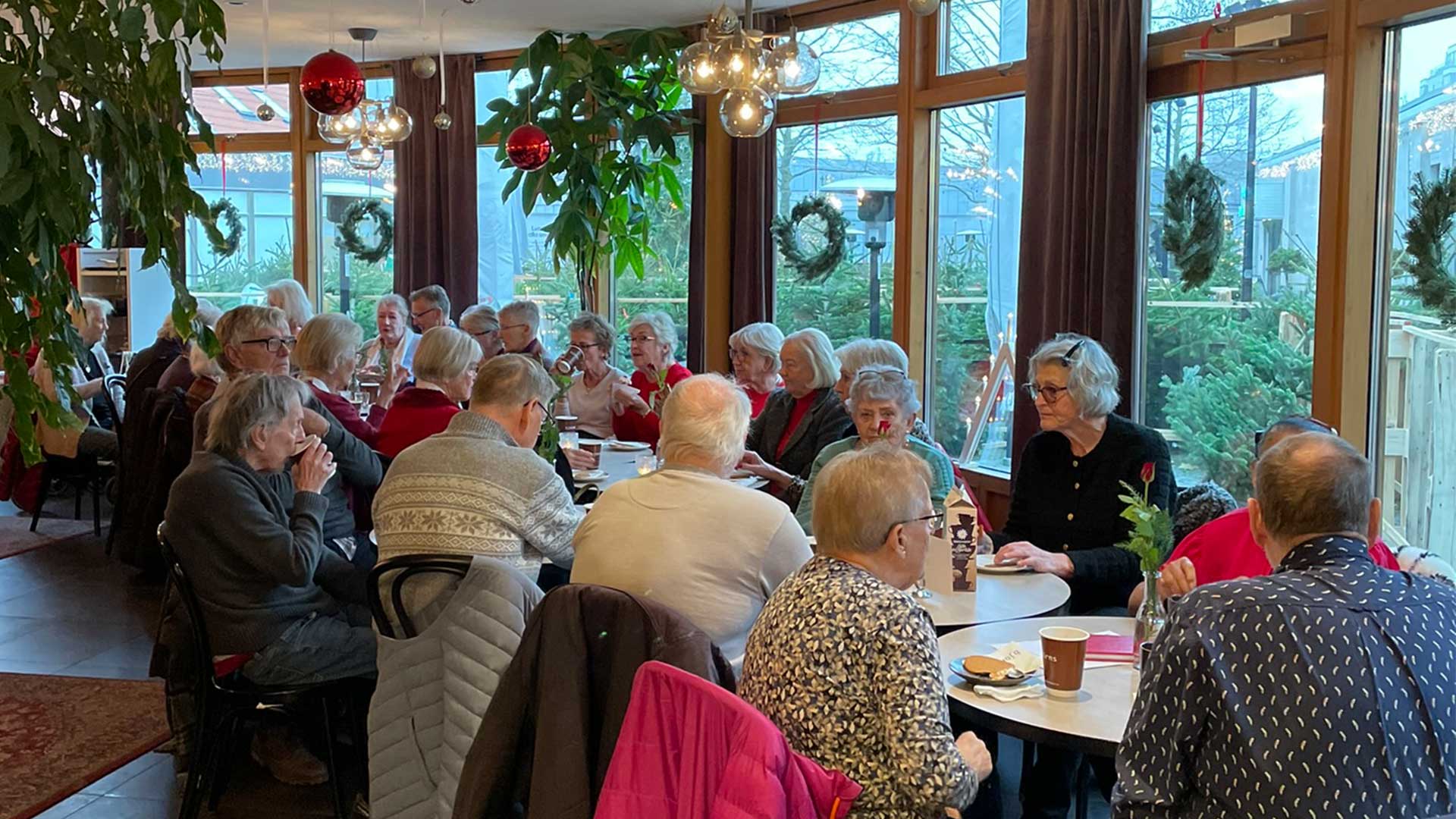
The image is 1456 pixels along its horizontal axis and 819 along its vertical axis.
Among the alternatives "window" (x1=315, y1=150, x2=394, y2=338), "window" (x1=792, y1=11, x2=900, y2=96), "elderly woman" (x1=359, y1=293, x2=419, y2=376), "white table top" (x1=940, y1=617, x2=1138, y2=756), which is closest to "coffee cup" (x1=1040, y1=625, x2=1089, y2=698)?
"white table top" (x1=940, y1=617, x2=1138, y2=756)

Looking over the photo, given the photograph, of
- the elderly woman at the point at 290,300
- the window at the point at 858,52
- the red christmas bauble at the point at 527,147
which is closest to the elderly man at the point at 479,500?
the red christmas bauble at the point at 527,147

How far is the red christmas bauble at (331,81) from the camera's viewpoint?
16.2 ft

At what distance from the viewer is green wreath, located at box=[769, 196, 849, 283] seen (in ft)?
25.3

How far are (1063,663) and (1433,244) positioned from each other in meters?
2.82

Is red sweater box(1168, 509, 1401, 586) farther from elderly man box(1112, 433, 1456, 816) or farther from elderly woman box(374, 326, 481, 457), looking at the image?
elderly woman box(374, 326, 481, 457)

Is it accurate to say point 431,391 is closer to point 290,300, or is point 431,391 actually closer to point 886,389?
point 886,389

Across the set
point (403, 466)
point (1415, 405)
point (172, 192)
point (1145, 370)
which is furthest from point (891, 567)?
point (1145, 370)

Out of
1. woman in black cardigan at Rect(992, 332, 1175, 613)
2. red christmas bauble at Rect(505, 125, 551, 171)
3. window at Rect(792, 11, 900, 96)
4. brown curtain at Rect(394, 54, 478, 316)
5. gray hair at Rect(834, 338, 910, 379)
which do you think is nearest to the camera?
woman in black cardigan at Rect(992, 332, 1175, 613)

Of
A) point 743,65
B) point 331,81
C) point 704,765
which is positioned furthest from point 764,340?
point 704,765

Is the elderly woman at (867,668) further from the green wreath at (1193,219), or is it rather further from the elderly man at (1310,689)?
the green wreath at (1193,219)

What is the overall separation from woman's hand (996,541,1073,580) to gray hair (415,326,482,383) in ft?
7.30

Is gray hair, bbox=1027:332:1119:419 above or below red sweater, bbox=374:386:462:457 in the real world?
above

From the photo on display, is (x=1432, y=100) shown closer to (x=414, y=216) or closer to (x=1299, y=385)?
(x=1299, y=385)

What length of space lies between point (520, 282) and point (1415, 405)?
21.7 feet
